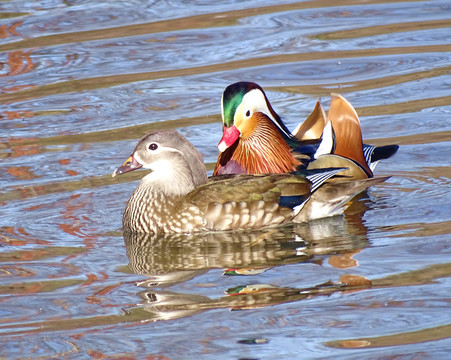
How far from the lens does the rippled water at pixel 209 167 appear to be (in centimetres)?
513

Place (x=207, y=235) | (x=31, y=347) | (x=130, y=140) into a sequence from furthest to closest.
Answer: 1. (x=130, y=140)
2. (x=207, y=235)
3. (x=31, y=347)

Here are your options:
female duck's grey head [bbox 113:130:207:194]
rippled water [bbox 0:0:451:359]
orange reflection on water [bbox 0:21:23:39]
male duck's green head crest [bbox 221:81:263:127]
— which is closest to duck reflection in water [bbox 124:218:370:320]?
rippled water [bbox 0:0:451:359]

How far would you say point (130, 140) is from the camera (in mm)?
9133

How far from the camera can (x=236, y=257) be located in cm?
646

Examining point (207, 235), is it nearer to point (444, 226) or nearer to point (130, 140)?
point (444, 226)

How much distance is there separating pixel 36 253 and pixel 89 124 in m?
3.24

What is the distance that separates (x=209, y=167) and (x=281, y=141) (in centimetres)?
83

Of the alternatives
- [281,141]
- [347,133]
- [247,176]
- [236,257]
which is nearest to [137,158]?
[247,176]

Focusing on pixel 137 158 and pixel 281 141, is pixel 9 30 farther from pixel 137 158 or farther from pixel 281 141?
pixel 137 158

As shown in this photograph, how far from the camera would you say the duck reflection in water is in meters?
5.54

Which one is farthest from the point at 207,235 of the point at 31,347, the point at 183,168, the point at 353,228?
the point at 31,347

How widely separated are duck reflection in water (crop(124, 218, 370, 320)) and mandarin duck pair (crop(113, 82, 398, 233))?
10 cm

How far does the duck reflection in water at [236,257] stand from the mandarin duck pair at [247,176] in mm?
102

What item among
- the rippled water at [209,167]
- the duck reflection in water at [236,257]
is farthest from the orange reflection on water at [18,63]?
the duck reflection in water at [236,257]
